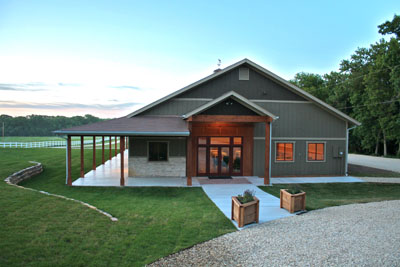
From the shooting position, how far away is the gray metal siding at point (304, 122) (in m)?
16.0

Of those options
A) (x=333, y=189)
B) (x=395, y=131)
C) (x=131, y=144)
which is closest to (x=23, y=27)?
(x=131, y=144)

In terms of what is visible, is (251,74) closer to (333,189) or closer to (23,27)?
(333,189)

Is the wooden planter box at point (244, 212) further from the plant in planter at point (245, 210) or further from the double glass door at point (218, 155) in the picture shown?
the double glass door at point (218, 155)

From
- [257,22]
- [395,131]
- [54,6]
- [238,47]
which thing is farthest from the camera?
[395,131]

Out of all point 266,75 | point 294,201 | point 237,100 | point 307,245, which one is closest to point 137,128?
point 237,100

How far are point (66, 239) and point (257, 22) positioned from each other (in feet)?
66.5

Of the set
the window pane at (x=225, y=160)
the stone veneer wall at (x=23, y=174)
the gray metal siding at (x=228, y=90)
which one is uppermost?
the gray metal siding at (x=228, y=90)

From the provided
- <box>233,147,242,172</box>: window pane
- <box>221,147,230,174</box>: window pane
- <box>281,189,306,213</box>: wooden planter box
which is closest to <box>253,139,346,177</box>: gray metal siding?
<box>233,147,242,172</box>: window pane

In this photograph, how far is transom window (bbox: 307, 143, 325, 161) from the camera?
16.3 meters

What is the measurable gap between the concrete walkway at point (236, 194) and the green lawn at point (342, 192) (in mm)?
824

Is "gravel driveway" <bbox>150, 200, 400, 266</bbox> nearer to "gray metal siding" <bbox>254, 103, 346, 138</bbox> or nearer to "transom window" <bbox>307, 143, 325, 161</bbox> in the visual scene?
"transom window" <bbox>307, 143, 325, 161</bbox>

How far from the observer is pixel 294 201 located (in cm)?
853

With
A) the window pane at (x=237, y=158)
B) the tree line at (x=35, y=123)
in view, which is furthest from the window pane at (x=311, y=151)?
the tree line at (x=35, y=123)

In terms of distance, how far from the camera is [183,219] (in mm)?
7566
